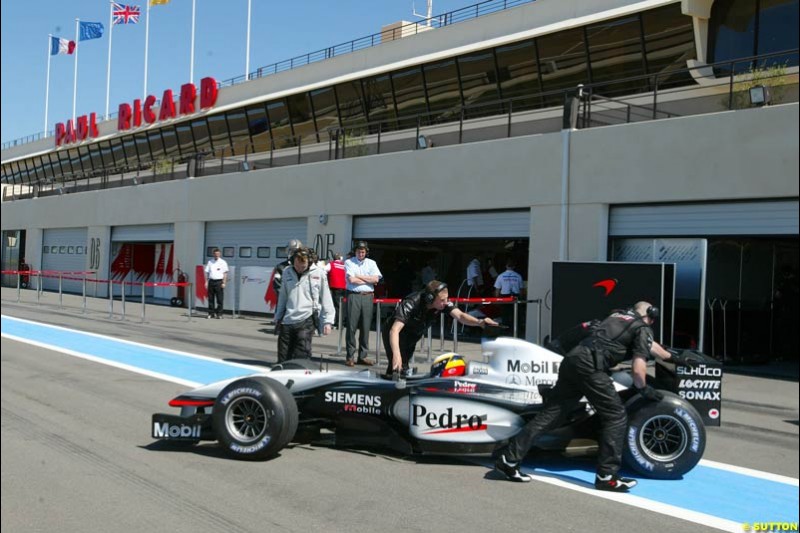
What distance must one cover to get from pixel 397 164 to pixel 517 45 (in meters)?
4.68

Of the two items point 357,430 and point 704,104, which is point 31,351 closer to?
point 357,430

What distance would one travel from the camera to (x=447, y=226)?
18.6m

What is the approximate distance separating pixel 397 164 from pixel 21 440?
17.8 meters

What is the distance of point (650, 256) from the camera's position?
14156mm

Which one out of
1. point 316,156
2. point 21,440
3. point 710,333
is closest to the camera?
point 21,440

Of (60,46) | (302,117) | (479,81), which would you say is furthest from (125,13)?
(302,117)

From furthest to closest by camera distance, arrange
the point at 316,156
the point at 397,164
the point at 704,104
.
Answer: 1. the point at 316,156
2. the point at 397,164
3. the point at 704,104

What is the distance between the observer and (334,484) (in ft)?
18.1

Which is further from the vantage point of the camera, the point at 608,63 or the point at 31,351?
the point at 608,63

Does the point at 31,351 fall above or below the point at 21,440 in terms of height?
below

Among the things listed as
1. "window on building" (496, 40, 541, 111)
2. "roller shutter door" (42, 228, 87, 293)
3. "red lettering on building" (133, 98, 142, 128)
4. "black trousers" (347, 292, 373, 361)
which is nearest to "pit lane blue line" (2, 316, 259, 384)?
"black trousers" (347, 292, 373, 361)

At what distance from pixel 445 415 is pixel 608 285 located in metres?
7.97

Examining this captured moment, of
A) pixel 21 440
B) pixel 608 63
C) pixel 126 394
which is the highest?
pixel 608 63

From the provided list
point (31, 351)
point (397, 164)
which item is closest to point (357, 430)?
point (31, 351)
